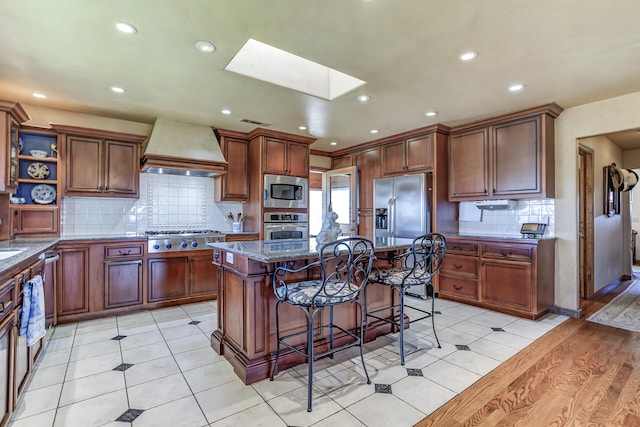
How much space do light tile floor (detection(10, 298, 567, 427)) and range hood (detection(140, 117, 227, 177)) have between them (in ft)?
6.52

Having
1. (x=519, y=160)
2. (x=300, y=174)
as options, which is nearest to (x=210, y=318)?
(x=300, y=174)

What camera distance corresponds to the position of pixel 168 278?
3.92 metres

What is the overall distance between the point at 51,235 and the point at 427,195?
476cm

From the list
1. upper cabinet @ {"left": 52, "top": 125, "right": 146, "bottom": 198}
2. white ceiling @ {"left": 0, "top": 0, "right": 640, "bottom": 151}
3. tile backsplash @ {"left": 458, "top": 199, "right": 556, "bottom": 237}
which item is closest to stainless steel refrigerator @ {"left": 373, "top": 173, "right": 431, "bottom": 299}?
tile backsplash @ {"left": 458, "top": 199, "right": 556, "bottom": 237}

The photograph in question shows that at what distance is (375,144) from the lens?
5.36m

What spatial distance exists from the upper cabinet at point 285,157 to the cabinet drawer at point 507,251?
2.79m

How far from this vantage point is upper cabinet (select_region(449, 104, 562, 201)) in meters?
3.64

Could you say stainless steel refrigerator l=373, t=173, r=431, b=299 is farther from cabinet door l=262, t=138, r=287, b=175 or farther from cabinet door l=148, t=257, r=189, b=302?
cabinet door l=148, t=257, r=189, b=302

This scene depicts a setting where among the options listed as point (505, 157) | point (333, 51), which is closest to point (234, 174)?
point (333, 51)

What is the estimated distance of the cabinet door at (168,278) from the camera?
383cm

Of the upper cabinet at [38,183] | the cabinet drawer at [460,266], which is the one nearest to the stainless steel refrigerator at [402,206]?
the cabinet drawer at [460,266]

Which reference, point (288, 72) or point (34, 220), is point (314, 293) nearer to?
point (288, 72)

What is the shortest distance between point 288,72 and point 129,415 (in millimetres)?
3007

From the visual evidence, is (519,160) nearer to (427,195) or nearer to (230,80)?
(427,195)
